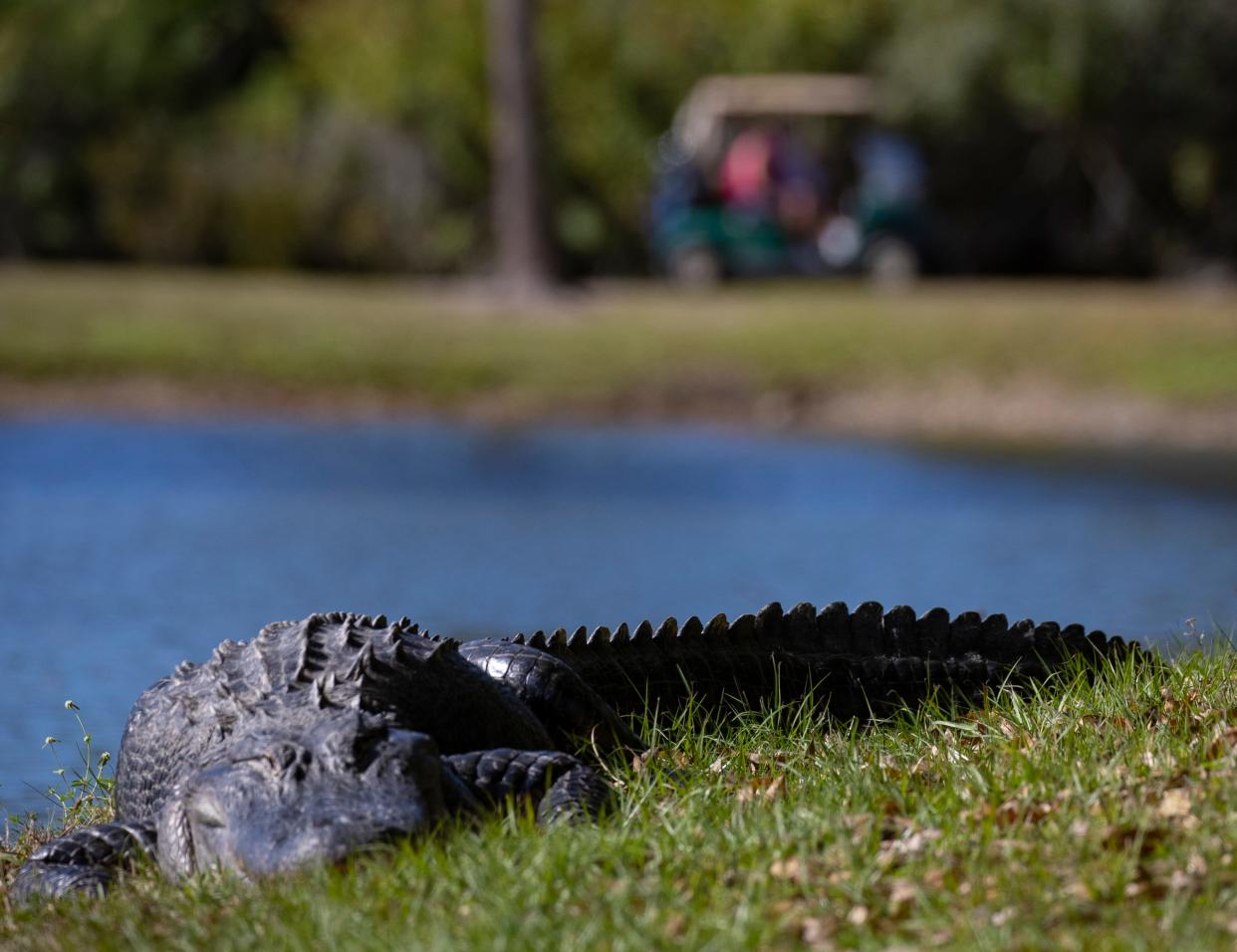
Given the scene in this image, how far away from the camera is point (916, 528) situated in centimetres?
1427

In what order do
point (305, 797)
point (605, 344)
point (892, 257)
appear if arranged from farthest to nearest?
point (892, 257)
point (605, 344)
point (305, 797)

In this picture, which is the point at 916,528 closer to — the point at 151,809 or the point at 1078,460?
the point at 1078,460

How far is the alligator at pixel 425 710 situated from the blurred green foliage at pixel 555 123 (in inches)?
963

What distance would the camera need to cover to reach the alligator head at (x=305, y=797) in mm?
4711

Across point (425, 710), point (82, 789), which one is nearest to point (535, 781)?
point (425, 710)

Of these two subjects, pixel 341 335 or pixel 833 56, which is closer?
pixel 341 335

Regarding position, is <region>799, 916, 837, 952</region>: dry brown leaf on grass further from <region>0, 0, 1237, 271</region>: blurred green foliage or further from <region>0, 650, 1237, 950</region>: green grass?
<region>0, 0, 1237, 271</region>: blurred green foliage

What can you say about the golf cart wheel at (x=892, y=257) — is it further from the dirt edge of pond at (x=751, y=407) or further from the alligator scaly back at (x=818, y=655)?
the alligator scaly back at (x=818, y=655)

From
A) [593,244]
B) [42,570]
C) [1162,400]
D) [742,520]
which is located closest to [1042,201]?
[593,244]

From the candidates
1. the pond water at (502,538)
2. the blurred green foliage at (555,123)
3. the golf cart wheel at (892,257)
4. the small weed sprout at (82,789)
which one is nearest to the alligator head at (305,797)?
the small weed sprout at (82,789)

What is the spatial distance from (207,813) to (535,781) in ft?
2.97

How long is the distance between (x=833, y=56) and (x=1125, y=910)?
30.7 m

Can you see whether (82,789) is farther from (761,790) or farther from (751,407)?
(751,407)

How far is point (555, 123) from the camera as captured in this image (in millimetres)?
32938
